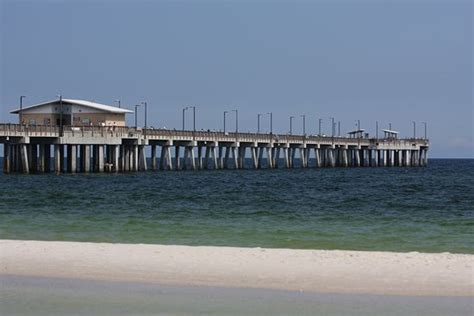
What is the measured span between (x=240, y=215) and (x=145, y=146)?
148 ft

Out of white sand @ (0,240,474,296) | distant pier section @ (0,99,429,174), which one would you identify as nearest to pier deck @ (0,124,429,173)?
distant pier section @ (0,99,429,174)

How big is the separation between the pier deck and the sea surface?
10.1m

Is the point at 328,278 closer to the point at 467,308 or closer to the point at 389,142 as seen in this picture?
the point at 467,308

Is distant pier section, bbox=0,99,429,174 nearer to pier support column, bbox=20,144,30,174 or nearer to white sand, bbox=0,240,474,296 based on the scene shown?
pier support column, bbox=20,144,30,174

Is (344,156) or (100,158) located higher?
(100,158)

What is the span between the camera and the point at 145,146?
7919 centimetres

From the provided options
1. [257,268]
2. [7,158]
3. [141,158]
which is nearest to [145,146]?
[141,158]

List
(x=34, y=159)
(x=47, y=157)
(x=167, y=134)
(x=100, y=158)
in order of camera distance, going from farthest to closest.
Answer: (x=167, y=134) → (x=100, y=158) → (x=47, y=157) → (x=34, y=159)

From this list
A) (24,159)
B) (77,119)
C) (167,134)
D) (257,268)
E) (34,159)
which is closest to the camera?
(257,268)

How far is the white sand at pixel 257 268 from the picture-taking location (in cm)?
1612

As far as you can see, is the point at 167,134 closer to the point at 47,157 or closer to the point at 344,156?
the point at 47,157

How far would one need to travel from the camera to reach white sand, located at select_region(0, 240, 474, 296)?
1612cm

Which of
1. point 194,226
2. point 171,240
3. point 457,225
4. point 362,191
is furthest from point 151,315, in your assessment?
point 362,191

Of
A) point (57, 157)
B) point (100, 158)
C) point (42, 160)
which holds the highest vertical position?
point (57, 157)
